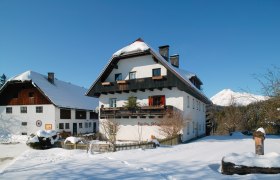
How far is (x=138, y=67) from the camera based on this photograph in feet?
87.1

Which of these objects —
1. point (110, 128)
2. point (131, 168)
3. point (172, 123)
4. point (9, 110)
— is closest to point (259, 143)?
point (131, 168)

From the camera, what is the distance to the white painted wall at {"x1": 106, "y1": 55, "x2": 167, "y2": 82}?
84.4ft

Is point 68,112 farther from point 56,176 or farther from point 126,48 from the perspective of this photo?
point 56,176

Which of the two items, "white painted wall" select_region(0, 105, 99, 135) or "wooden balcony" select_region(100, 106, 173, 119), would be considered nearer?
"wooden balcony" select_region(100, 106, 173, 119)

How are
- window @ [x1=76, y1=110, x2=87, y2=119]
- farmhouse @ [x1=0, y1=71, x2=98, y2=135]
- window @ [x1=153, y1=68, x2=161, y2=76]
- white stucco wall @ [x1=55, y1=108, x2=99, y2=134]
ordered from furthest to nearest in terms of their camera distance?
window @ [x1=76, y1=110, x2=87, y2=119]
white stucco wall @ [x1=55, y1=108, x2=99, y2=134]
farmhouse @ [x1=0, y1=71, x2=98, y2=135]
window @ [x1=153, y1=68, x2=161, y2=76]

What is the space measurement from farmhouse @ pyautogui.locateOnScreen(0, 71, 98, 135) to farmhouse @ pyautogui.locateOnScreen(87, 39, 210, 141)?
8.12 metres

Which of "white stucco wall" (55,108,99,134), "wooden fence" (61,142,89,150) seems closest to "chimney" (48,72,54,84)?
"white stucco wall" (55,108,99,134)

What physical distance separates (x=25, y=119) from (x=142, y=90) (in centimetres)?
1842

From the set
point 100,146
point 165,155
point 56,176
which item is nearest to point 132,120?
point 100,146

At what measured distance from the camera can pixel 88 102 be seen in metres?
42.6

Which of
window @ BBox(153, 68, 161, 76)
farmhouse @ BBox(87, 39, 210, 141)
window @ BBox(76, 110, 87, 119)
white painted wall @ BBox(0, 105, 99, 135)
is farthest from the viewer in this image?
window @ BBox(76, 110, 87, 119)

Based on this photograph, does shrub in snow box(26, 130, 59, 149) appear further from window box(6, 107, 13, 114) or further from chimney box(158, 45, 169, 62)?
window box(6, 107, 13, 114)

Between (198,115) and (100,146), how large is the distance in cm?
1909

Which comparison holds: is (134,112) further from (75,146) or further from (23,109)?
(23,109)
